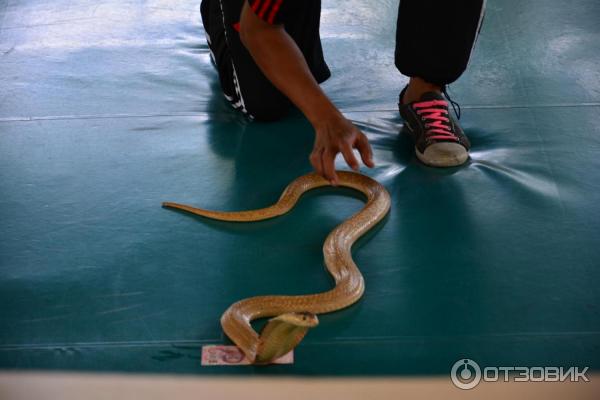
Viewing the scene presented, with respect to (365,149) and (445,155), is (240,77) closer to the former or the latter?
(445,155)

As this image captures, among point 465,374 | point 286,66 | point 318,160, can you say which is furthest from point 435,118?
point 465,374

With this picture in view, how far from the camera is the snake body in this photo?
1548 mm

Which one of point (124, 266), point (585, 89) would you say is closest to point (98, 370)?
point (124, 266)

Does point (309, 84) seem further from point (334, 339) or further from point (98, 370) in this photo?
point (98, 370)

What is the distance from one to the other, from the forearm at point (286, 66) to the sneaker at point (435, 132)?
483 mm

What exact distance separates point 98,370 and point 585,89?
5.73 ft

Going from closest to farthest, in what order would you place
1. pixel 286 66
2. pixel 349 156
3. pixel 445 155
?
pixel 349 156
pixel 286 66
pixel 445 155

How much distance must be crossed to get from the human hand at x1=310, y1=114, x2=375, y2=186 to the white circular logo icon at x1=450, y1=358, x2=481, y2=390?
45 cm

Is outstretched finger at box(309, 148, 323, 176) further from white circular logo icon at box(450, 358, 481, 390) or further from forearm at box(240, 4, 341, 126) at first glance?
white circular logo icon at box(450, 358, 481, 390)

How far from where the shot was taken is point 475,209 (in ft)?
7.02

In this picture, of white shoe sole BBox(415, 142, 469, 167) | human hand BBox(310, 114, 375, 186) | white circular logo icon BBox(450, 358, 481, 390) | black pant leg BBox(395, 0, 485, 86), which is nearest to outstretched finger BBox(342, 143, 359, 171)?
human hand BBox(310, 114, 375, 186)

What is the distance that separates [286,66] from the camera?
6.57 feet

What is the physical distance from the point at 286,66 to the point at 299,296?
1.82 ft

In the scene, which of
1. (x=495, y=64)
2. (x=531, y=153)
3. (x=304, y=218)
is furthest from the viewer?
(x=495, y=64)
